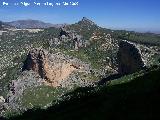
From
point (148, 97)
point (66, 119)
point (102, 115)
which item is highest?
point (148, 97)

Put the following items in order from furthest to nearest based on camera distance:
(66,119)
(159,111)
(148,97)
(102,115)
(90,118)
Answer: (66,119), (90,118), (102,115), (148,97), (159,111)

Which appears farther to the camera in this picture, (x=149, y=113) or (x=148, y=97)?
(x=148, y=97)

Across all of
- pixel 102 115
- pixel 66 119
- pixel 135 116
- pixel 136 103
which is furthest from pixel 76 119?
pixel 135 116

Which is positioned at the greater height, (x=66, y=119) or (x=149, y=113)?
(x=149, y=113)

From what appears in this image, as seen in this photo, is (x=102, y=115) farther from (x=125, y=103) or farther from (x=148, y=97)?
(x=148, y=97)

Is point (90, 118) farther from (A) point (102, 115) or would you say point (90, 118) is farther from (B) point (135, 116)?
(B) point (135, 116)

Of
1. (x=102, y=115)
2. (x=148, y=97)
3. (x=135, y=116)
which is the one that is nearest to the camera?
(x=135, y=116)

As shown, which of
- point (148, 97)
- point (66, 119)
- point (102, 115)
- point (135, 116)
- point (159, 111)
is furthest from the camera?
point (66, 119)

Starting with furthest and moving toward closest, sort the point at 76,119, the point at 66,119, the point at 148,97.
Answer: the point at 66,119, the point at 76,119, the point at 148,97

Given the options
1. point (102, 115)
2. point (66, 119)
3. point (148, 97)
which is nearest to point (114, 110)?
point (102, 115)
